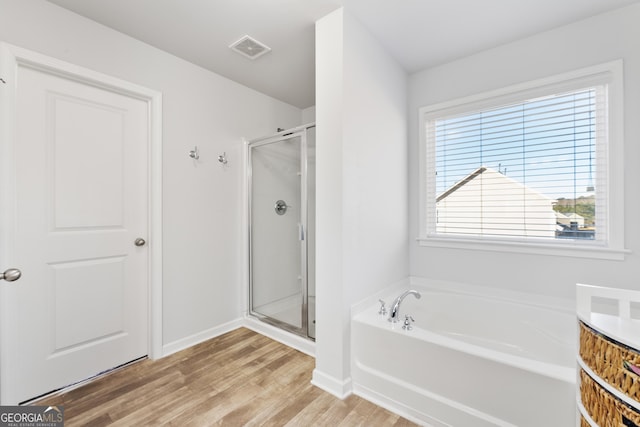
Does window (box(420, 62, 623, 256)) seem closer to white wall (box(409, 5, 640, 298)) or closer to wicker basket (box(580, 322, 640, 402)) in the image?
white wall (box(409, 5, 640, 298))

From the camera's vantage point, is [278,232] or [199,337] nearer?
[199,337]

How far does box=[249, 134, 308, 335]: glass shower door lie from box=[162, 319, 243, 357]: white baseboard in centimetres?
23

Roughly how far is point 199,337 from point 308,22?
259cm

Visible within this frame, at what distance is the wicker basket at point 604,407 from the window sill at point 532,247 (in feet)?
4.17

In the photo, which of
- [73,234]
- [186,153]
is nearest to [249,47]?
[186,153]

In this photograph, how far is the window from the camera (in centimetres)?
185

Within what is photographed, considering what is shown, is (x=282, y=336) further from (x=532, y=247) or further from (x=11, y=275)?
(x=532, y=247)

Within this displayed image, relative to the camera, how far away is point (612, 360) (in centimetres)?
85

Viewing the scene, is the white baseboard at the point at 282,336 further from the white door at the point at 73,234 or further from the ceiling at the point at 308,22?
the ceiling at the point at 308,22

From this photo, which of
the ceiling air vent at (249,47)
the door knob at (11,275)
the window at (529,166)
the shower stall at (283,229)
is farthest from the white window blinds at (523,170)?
the door knob at (11,275)

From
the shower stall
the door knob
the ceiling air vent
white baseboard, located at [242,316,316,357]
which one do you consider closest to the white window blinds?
the shower stall

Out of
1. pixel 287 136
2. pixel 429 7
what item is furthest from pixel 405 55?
pixel 287 136

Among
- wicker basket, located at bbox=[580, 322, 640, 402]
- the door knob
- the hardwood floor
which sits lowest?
the hardwood floor

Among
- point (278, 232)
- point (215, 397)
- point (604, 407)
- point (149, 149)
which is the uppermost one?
point (149, 149)
